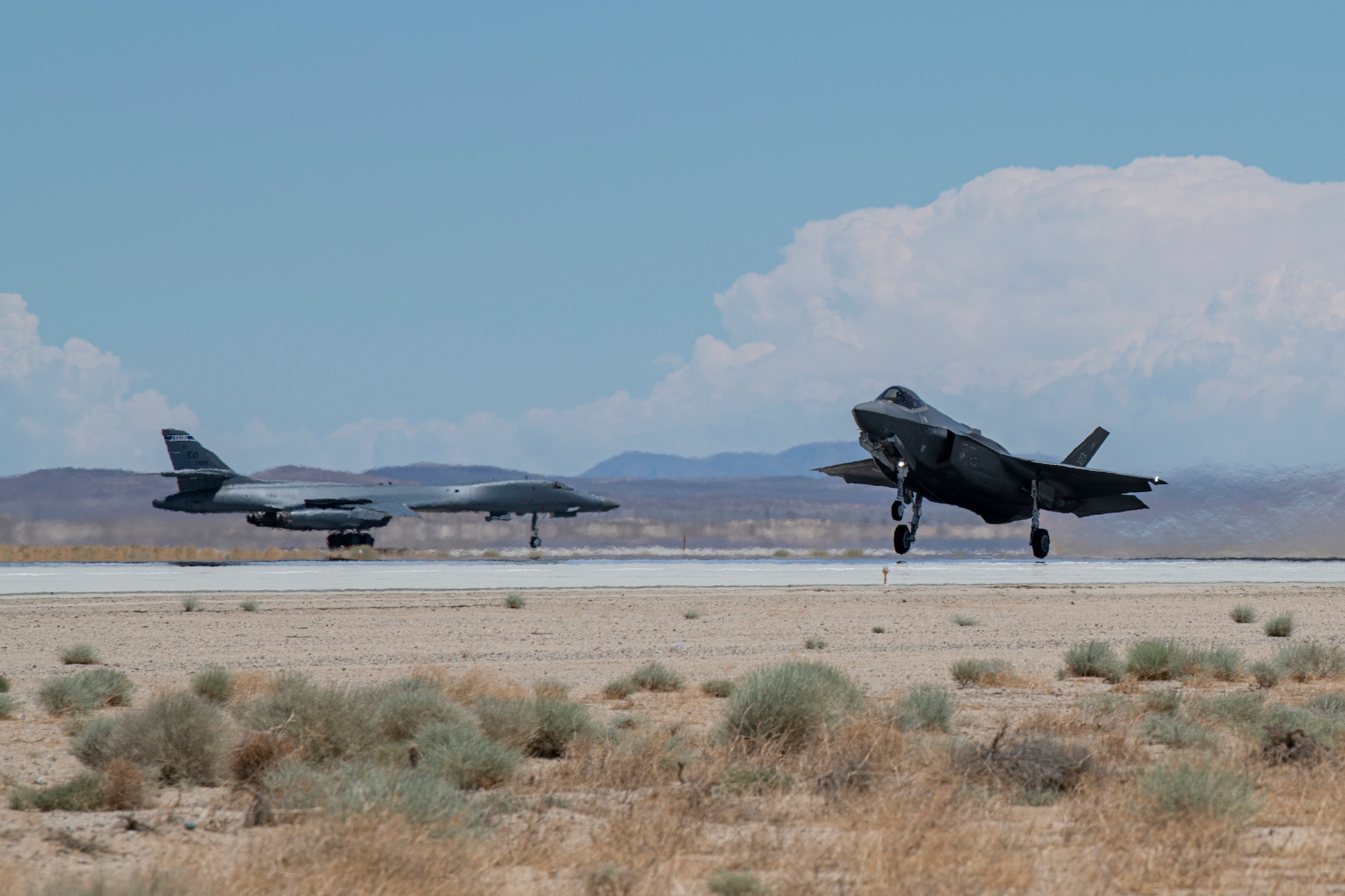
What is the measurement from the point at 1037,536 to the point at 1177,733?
4138 centimetres

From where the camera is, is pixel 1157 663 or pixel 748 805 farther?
pixel 1157 663

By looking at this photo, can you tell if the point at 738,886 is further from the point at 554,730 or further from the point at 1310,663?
the point at 1310,663

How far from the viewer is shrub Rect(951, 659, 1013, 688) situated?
17875 mm

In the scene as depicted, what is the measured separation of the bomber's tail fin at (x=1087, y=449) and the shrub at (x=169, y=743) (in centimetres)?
4720

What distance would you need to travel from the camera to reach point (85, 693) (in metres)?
14.7

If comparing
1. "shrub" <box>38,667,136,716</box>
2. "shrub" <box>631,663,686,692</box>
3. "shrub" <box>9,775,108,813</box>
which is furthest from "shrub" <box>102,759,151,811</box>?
"shrub" <box>631,663,686,692</box>

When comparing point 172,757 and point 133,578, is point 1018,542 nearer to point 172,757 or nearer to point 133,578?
point 133,578

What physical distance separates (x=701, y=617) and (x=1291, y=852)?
2320 cm

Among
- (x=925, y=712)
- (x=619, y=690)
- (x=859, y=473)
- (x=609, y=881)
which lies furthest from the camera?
(x=859, y=473)

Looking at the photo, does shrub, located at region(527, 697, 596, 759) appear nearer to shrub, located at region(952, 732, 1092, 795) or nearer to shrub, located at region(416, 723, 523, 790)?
shrub, located at region(416, 723, 523, 790)

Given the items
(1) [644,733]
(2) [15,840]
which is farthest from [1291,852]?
(2) [15,840]

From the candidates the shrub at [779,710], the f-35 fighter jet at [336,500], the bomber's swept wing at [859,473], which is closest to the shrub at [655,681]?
the shrub at [779,710]

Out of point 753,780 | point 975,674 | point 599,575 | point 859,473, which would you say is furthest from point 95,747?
point 859,473

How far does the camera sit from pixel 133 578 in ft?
139
